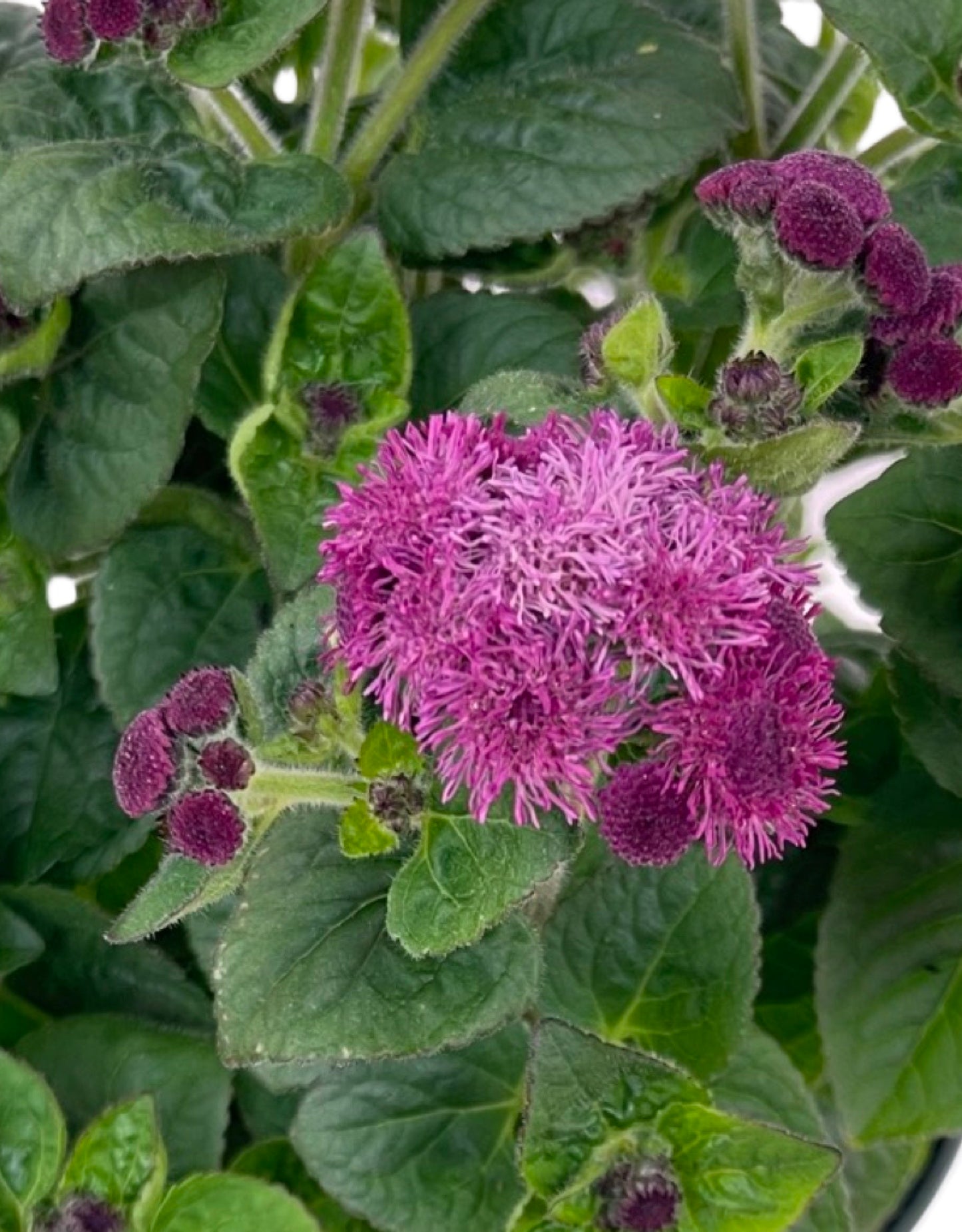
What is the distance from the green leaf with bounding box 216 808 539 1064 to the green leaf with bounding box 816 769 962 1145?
9.5 inches

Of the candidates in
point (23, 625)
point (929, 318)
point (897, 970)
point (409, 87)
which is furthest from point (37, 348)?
point (897, 970)

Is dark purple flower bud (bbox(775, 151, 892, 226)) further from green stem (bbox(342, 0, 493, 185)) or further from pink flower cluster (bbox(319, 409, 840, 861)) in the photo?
green stem (bbox(342, 0, 493, 185))

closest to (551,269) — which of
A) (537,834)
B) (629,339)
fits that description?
(629,339)

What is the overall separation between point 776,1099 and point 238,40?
1.93 ft

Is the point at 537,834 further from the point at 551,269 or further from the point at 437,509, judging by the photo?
the point at 551,269

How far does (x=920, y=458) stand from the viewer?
0.79m

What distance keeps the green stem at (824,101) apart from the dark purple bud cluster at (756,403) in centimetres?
39

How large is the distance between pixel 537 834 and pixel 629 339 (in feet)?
0.63

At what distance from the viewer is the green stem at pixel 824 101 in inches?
34.9

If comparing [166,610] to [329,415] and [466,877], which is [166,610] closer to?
[329,415]

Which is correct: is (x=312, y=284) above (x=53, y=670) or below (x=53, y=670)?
above

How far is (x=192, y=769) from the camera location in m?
0.58

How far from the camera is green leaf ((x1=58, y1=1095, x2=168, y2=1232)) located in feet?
2.24

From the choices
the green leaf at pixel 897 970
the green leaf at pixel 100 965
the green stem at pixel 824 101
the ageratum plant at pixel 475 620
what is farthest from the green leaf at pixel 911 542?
the green leaf at pixel 100 965
